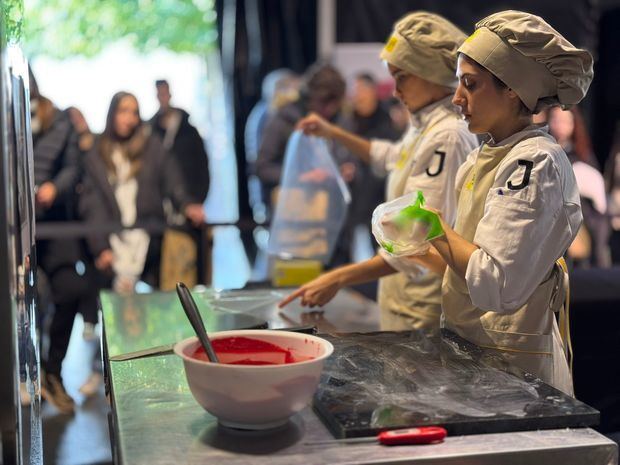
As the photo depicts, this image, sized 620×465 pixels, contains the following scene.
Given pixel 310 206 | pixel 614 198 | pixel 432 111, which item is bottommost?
pixel 614 198

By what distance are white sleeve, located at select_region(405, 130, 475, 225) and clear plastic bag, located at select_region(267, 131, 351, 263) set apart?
0.74m

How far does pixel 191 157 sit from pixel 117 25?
8.21ft

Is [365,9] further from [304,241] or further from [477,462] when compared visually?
[477,462]

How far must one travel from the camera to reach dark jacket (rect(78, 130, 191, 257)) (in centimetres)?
446

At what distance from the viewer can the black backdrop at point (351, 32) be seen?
7262 millimetres

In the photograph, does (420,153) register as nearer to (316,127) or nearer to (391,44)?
(391,44)

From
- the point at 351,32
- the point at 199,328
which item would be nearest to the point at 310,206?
the point at 199,328

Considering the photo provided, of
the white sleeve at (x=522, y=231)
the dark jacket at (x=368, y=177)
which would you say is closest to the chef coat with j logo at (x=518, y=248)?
the white sleeve at (x=522, y=231)

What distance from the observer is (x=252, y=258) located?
7.27 metres

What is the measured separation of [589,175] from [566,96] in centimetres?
328

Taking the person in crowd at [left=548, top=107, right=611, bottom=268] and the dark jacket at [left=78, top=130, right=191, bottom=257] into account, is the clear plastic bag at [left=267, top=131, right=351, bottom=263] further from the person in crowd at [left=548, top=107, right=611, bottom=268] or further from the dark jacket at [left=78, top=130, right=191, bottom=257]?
the person in crowd at [left=548, top=107, right=611, bottom=268]

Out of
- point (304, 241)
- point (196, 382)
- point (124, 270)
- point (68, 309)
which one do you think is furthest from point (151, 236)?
point (196, 382)

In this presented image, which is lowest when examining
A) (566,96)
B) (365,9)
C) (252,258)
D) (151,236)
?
(252,258)

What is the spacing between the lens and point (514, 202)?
4.86ft
